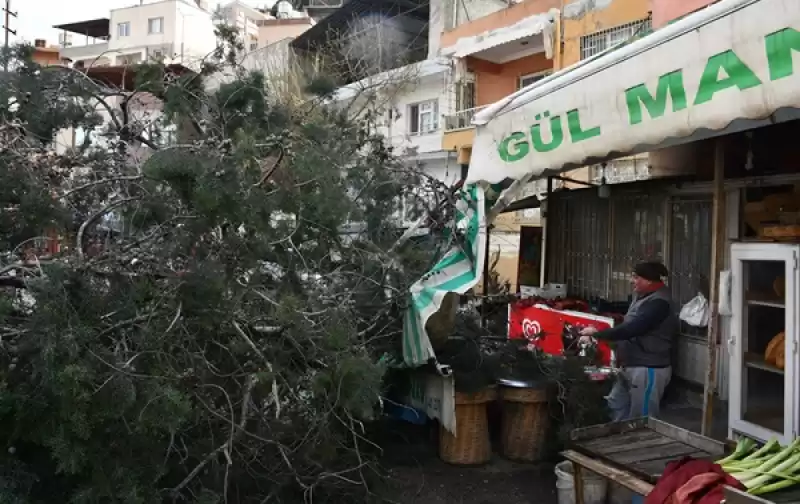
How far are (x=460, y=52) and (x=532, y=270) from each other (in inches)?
450

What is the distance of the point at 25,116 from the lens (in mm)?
→ 4695

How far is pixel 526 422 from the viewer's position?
5266 millimetres

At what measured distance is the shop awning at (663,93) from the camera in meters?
2.77

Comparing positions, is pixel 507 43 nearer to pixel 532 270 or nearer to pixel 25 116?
pixel 532 270

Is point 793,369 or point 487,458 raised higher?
point 793,369

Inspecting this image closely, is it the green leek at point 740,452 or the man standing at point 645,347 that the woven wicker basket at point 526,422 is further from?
the green leek at point 740,452

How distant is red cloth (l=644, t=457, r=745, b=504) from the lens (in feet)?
9.87

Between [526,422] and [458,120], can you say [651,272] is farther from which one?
[458,120]

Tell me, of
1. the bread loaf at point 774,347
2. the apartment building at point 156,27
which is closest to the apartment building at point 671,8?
the bread loaf at point 774,347

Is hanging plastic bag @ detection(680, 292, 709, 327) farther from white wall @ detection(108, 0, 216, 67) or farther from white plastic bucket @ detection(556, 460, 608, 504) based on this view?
white wall @ detection(108, 0, 216, 67)

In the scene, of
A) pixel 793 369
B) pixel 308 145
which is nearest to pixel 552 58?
pixel 308 145

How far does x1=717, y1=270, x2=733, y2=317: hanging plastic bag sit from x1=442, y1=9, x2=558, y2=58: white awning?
1360cm

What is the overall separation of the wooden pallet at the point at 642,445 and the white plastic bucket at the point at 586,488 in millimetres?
215

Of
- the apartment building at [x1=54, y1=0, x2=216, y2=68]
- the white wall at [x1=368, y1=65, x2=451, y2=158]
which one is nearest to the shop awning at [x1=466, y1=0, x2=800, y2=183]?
the white wall at [x1=368, y1=65, x2=451, y2=158]
